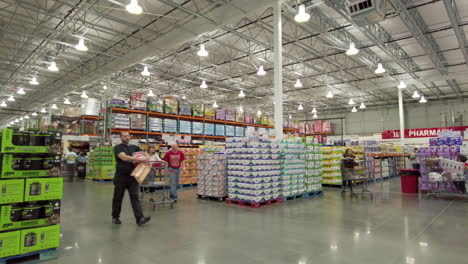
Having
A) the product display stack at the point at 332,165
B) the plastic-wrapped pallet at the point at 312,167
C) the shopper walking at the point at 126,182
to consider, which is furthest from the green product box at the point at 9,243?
the product display stack at the point at 332,165

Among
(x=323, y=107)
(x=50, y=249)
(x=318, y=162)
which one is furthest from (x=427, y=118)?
(x=50, y=249)

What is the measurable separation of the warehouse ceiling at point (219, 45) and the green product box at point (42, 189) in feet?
25.3

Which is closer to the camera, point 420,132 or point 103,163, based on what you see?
point 103,163

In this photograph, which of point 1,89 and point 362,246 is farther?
point 1,89

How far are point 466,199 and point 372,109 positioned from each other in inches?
1023

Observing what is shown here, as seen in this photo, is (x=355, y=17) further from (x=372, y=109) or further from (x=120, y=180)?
(x=372, y=109)

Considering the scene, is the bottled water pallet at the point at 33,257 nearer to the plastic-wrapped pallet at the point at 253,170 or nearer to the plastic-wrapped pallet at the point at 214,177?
the plastic-wrapped pallet at the point at 253,170

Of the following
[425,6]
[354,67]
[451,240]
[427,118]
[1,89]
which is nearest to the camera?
[451,240]

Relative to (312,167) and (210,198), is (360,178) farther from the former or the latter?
(210,198)

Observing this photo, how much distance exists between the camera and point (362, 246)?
14.0 ft

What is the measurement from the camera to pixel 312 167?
9.63 metres

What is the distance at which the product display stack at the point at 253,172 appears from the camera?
24.4 ft

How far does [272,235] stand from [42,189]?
12.0 ft

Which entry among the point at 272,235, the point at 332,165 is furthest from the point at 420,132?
the point at 272,235
